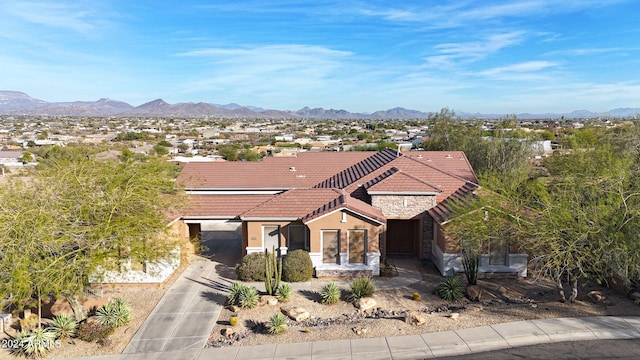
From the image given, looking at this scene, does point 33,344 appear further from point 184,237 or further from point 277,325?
point 184,237

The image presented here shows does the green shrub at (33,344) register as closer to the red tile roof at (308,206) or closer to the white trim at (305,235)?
the red tile roof at (308,206)

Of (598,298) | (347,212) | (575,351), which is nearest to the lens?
(575,351)

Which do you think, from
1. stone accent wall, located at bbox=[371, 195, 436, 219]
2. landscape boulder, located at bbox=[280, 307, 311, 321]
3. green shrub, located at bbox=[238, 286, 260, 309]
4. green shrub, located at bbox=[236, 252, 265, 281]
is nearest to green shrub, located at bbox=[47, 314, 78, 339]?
green shrub, located at bbox=[238, 286, 260, 309]

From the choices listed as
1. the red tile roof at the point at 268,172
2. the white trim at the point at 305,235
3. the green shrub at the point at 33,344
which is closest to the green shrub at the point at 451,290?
the white trim at the point at 305,235

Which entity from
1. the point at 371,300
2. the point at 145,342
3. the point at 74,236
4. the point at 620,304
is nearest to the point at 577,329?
the point at 620,304

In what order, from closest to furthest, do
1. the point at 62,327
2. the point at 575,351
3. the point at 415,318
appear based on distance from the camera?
the point at 575,351 → the point at 62,327 → the point at 415,318

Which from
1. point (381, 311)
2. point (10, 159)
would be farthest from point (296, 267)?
point (10, 159)

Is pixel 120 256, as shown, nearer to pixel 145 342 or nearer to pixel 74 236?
pixel 74 236
